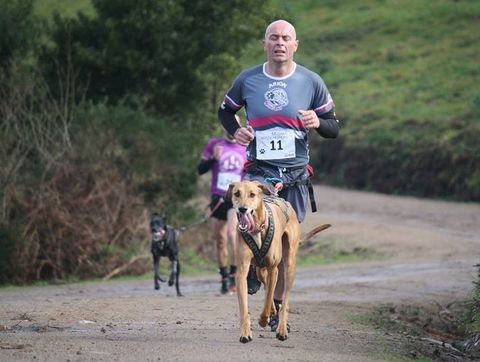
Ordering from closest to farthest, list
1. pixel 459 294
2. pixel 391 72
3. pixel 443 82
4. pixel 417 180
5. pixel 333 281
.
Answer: pixel 459 294
pixel 333 281
pixel 417 180
pixel 443 82
pixel 391 72

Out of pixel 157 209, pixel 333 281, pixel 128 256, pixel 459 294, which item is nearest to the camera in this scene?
pixel 459 294

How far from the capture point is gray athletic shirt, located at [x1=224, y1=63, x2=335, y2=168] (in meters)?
10.5

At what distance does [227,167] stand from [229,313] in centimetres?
455

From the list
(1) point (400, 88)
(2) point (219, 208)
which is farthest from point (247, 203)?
(1) point (400, 88)

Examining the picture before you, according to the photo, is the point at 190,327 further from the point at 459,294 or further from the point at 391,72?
the point at 391,72

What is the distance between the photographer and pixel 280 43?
1046 centimetres

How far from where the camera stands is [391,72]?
45312mm

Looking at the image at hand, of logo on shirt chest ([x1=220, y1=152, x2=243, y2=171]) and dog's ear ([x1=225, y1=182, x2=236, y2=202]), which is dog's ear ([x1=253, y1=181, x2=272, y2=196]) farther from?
logo on shirt chest ([x1=220, y1=152, x2=243, y2=171])

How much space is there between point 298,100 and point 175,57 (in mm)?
14262

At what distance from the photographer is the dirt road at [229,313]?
933 cm

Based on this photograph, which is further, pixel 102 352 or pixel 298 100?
pixel 298 100

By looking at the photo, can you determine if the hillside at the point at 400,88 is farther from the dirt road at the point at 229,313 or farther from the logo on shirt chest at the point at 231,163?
the logo on shirt chest at the point at 231,163

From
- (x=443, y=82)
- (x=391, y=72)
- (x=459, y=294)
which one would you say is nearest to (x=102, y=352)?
(x=459, y=294)

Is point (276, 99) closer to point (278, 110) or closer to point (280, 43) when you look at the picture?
point (278, 110)
